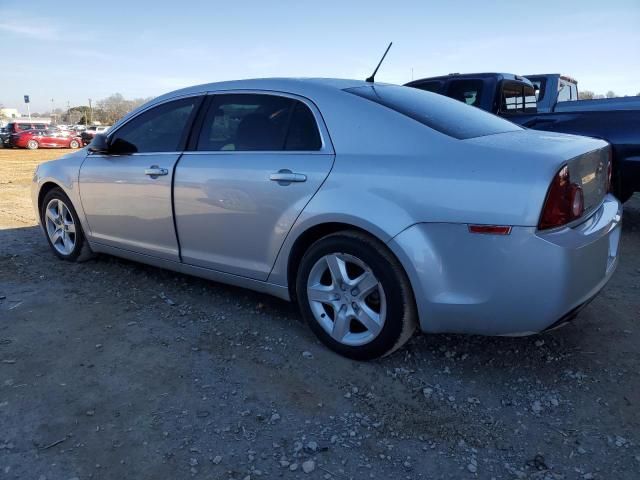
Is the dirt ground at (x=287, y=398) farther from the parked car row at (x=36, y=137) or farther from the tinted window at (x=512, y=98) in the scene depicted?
the parked car row at (x=36, y=137)

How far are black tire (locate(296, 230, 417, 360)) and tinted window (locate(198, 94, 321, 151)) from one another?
576 mm

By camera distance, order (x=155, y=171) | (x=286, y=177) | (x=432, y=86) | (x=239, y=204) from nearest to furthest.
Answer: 1. (x=286, y=177)
2. (x=239, y=204)
3. (x=155, y=171)
4. (x=432, y=86)

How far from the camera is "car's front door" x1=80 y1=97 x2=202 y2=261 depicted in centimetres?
368

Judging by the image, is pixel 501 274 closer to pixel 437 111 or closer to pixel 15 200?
pixel 437 111

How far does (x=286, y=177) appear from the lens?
9.77ft

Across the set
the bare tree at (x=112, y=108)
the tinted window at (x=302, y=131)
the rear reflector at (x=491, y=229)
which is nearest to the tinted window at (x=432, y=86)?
the tinted window at (x=302, y=131)

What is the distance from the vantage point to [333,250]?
9.26 ft

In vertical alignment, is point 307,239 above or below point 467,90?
below

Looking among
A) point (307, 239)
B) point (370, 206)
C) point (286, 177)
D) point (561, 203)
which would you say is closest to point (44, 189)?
point (286, 177)

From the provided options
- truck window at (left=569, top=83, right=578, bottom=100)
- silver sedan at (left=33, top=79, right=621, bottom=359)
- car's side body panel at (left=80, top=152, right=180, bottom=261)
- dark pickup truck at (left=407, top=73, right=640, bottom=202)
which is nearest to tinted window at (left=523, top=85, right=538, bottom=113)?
dark pickup truck at (left=407, top=73, right=640, bottom=202)

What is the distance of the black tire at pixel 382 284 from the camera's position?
2641mm

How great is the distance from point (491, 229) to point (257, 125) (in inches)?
64.5

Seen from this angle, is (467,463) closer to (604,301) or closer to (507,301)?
(507,301)

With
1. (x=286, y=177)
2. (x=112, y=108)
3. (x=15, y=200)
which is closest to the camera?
(x=286, y=177)
